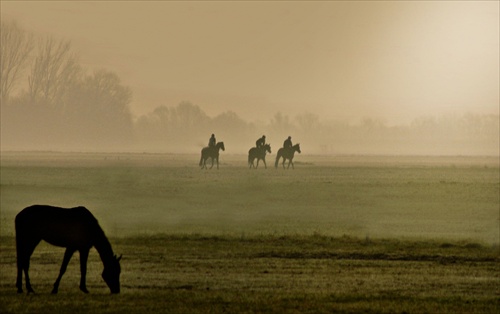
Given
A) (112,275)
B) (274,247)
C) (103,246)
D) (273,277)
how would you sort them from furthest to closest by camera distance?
(274,247)
(273,277)
(112,275)
(103,246)

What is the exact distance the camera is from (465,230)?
141ft

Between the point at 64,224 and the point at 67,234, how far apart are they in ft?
0.66

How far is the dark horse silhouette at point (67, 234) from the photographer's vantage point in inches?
775

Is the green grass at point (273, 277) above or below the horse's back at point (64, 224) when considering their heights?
below

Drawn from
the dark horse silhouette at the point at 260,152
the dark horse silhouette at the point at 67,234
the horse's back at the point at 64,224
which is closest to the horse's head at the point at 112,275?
the dark horse silhouette at the point at 67,234

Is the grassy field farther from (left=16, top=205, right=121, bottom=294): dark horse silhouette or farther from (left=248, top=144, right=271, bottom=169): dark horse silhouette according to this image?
(left=248, top=144, right=271, bottom=169): dark horse silhouette

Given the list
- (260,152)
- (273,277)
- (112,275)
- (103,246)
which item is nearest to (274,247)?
(273,277)

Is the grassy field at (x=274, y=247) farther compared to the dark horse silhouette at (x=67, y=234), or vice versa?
the grassy field at (x=274, y=247)

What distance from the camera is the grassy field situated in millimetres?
21031

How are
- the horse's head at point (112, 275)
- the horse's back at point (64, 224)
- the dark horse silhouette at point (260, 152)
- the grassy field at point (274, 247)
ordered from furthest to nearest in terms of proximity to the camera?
the dark horse silhouette at point (260, 152)
the grassy field at point (274, 247)
the horse's head at point (112, 275)
the horse's back at point (64, 224)

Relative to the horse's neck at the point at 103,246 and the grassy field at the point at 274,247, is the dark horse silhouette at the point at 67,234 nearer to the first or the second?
the horse's neck at the point at 103,246

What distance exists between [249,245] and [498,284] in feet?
36.5

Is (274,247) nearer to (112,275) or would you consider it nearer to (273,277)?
(273,277)

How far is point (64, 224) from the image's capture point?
1969cm
